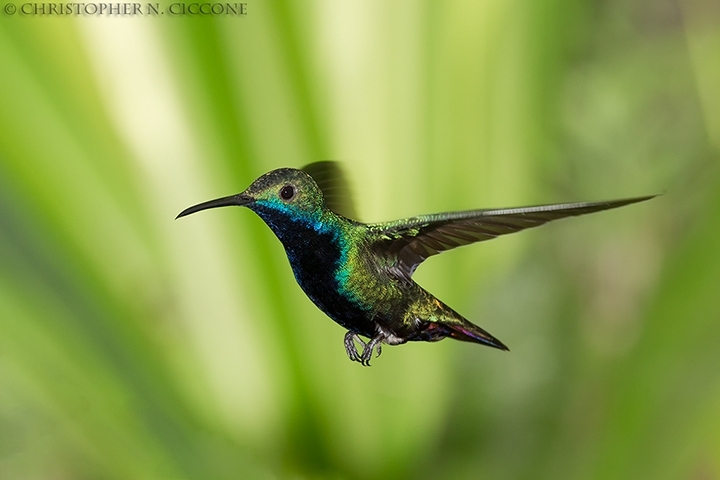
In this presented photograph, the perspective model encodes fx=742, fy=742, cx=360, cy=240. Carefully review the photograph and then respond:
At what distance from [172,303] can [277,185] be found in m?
0.30

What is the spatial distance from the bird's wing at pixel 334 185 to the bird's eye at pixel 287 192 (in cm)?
5

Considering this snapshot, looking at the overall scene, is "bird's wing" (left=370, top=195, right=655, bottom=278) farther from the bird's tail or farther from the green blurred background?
the green blurred background

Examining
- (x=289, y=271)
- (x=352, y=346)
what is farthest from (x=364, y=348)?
(x=289, y=271)

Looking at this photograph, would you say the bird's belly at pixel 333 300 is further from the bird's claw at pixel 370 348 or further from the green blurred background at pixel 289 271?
the green blurred background at pixel 289 271

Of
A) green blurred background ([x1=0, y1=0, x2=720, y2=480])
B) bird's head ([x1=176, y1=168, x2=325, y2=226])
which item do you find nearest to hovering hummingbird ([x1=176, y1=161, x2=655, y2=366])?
bird's head ([x1=176, y1=168, x2=325, y2=226])

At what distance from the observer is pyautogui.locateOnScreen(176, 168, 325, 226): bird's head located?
0.78ft

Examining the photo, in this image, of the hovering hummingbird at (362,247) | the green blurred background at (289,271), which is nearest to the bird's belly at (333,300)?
the hovering hummingbird at (362,247)

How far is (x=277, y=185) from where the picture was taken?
0.80 feet

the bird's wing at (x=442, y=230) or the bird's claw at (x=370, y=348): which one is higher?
the bird's wing at (x=442, y=230)

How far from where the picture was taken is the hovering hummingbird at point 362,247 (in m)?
0.24

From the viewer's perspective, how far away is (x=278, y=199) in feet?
0.79

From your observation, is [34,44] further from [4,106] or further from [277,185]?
[277,185]

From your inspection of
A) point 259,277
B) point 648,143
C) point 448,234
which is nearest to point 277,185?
point 448,234

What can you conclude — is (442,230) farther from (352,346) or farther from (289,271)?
(289,271)
